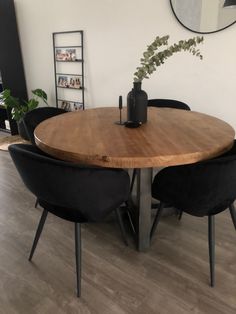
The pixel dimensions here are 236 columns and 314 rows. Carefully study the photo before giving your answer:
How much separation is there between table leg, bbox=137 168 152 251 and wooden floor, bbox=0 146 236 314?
9 centimetres

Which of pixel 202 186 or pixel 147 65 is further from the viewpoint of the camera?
pixel 147 65

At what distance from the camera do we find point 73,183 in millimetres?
1175

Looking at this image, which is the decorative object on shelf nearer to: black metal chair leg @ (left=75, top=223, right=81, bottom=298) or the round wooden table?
the round wooden table

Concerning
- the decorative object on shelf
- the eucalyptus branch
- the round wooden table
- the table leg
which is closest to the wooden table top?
the round wooden table

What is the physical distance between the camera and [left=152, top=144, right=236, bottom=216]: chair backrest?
1.22m

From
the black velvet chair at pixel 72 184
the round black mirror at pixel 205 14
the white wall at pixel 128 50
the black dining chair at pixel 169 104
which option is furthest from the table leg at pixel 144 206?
the round black mirror at pixel 205 14

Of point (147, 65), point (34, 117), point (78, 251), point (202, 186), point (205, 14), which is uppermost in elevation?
point (205, 14)

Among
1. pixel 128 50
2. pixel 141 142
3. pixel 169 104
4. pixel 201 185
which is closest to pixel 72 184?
pixel 141 142

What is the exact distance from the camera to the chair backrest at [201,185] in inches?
48.1

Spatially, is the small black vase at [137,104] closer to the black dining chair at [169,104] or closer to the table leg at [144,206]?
the table leg at [144,206]

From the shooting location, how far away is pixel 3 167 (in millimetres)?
3100

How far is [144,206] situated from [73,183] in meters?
0.64

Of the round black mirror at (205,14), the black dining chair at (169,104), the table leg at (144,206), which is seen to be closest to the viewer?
the table leg at (144,206)

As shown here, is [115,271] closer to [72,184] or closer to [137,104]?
[72,184]
